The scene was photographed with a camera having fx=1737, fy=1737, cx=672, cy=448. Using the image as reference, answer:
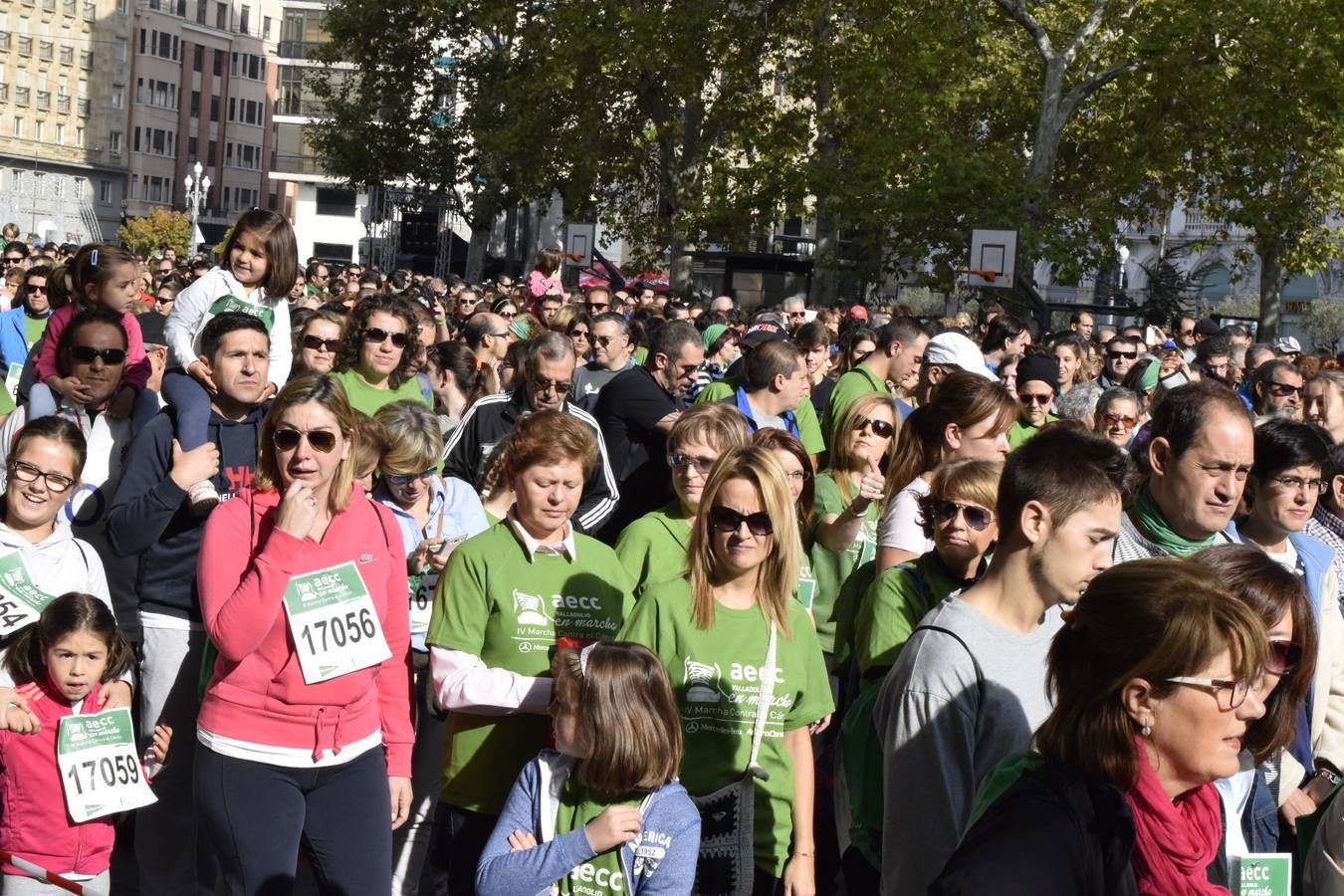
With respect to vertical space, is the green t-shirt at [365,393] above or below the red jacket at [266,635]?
above

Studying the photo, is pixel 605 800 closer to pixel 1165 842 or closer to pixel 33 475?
pixel 1165 842

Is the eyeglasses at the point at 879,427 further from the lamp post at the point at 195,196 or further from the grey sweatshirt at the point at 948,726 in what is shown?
the lamp post at the point at 195,196

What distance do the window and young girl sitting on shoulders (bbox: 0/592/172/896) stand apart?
304 ft

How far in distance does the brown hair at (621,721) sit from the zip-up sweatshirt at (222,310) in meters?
3.09

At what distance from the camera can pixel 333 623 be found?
4.49m

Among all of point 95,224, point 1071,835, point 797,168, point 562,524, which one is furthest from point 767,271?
point 95,224

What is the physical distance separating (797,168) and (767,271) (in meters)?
3.19

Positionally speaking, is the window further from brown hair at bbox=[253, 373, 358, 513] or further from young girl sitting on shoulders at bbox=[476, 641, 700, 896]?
young girl sitting on shoulders at bbox=[476, 641, 700, 896]

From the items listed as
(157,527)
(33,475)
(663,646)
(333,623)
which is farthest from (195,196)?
(663,646)

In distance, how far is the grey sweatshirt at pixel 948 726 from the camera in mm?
3574

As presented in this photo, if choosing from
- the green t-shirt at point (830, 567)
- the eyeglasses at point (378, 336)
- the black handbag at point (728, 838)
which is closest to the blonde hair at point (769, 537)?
the black handbag at point (728, 838)

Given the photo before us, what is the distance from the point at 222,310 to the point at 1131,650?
493 centimetres

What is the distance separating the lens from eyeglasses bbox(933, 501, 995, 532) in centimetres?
456

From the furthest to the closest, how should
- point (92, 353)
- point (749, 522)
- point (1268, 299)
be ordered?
1. point (1268, 299)
2. point (92, 353)
3. point (749, 522)
